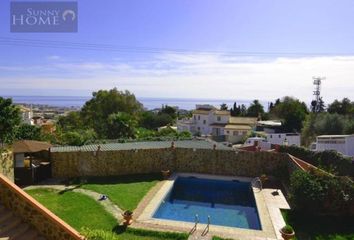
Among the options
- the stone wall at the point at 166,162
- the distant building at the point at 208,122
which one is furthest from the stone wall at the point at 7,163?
the distant building at the point at 208,122

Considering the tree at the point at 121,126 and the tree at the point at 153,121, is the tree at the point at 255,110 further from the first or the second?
the tree at the point at 121,126

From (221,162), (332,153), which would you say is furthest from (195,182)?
(332,153)

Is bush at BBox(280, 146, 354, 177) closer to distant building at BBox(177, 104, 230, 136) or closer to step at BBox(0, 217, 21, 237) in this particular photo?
step at BBox(0, 217, 21, 237)

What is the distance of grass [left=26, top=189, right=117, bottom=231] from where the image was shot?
12.9 m

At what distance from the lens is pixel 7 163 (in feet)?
55.6

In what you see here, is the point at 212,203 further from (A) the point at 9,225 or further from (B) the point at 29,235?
(A) the point at 9,225

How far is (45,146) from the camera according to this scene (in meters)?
20.3

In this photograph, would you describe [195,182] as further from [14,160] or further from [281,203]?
[14,160]

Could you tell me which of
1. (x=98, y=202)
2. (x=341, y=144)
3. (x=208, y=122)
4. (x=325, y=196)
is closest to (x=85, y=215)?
(x=98, y=202)

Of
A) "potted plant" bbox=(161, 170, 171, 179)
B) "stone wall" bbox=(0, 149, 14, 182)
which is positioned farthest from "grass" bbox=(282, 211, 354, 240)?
"stone wall" bbox=(0, 149, 14, 182)

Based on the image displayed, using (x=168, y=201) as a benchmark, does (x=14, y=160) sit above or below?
above

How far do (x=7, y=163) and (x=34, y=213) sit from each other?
9.32m

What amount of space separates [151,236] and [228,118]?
161 ft

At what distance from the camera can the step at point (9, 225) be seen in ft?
28.1
